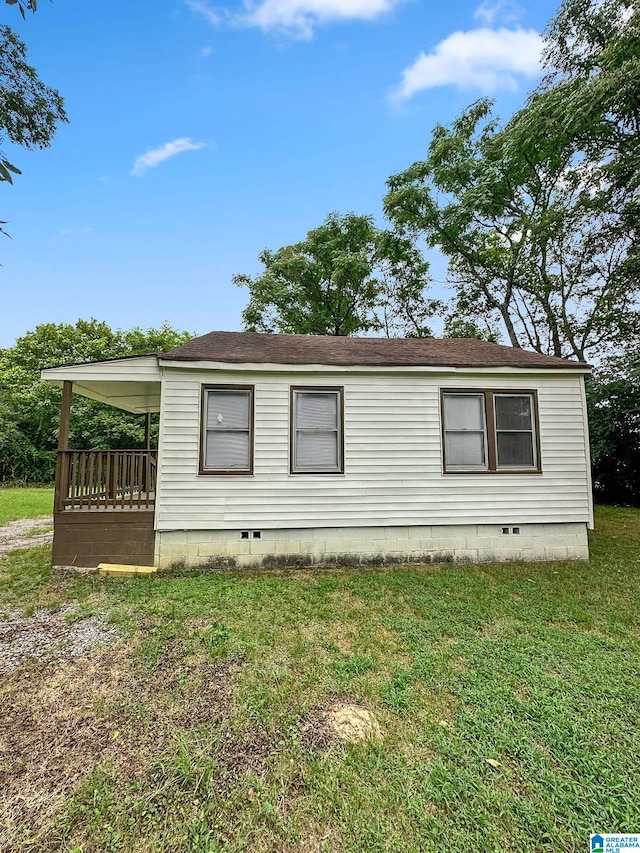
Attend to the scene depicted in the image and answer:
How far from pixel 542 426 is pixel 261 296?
14711mm

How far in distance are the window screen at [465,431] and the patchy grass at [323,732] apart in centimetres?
235

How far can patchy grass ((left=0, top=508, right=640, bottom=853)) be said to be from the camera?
72.0 inches

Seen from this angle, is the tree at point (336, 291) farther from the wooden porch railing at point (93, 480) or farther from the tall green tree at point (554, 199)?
the wooden porch railing at point (93, 480)

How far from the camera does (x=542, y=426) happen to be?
6453 mm

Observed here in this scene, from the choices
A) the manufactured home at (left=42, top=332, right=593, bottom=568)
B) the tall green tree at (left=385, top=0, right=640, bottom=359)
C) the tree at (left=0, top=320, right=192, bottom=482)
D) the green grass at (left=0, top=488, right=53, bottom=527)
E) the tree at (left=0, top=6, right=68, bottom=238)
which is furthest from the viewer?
the tree at (left=0, top=320, right=192, bottom=482)

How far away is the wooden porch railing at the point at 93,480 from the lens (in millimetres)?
5711

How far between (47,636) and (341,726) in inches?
118

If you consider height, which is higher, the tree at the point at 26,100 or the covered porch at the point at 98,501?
the tree at the point at 26,100

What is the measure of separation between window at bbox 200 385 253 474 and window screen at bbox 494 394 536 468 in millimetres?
4067

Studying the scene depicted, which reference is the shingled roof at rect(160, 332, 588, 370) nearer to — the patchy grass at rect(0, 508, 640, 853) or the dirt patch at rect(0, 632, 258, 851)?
the patchy grass at rect(0, 508, 640, 853)

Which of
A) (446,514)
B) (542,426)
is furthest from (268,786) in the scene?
(542,426)

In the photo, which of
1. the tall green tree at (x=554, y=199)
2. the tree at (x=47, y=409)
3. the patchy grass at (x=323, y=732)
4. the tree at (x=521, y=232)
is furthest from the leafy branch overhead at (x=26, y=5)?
the tree at (x=47, y=409)

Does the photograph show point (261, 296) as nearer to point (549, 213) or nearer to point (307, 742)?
point (549, 213)

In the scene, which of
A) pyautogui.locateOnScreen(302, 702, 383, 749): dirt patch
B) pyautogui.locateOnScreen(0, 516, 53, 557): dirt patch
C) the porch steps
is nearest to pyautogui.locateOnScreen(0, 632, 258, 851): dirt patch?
pyautogui.locateOnScreen(302, 702, 383, 749): dirt patch
